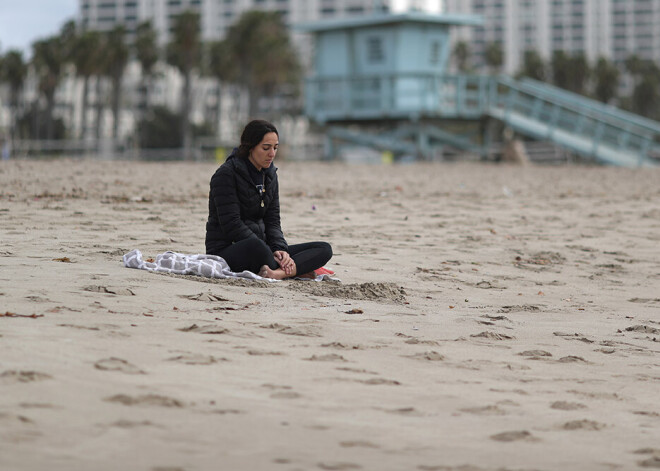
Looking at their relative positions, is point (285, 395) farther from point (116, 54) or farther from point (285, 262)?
point (116, 54)

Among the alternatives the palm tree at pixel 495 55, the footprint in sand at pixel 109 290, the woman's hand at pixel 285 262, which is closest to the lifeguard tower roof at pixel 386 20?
the woman's hand at pixel 285 262

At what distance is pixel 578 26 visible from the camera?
151 meters

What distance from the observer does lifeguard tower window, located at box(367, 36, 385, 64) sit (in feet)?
119

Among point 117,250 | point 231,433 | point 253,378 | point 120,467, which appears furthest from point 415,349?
point 117,250

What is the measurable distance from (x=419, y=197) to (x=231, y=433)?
1158cm

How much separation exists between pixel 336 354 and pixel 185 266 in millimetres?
2316

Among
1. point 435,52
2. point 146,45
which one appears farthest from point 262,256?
point 146,45

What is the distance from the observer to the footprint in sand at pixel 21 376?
3.63 m

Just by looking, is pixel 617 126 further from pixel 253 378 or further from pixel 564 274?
pixel 253 378

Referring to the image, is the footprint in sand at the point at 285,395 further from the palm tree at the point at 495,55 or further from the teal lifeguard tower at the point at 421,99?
the palm tree at the point at 495,55

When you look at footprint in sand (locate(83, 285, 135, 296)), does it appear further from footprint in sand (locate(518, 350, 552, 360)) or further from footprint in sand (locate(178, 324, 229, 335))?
footprint in sand (locate(518, 350, 552, 360))

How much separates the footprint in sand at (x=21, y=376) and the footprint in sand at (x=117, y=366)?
0.87 feet

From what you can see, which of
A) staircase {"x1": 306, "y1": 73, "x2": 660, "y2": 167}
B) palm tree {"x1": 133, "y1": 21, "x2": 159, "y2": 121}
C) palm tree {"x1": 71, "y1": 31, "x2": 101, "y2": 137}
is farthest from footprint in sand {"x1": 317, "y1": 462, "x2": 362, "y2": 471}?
palm tree {"x1": 133, "y1": 21, "x2": 159, "y2": 121}

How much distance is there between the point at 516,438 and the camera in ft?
11.9
